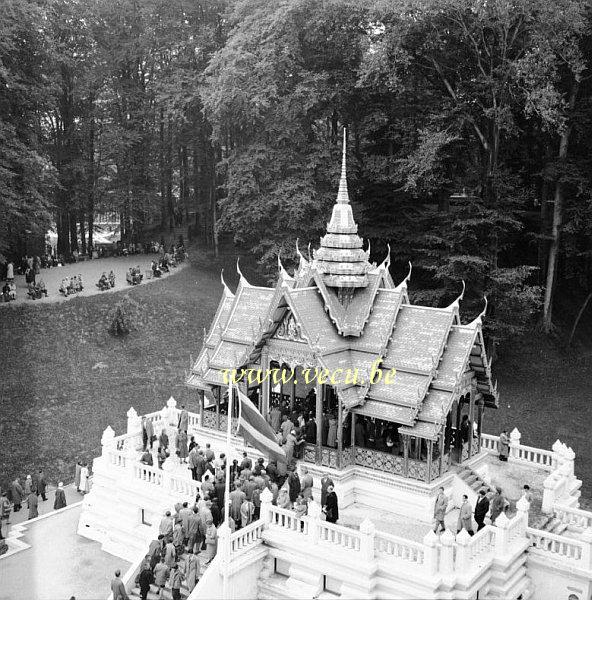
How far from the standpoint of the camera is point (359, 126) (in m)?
27.9

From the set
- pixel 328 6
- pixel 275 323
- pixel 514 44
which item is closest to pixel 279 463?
pixel 275 323

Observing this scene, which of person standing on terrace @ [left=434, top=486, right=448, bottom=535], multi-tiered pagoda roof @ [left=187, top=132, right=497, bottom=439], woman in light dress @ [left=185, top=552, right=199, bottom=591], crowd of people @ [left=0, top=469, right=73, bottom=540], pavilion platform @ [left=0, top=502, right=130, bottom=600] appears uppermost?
multi-tiered pagoda roof @ [left=187, top=132, right=497, bottom=439]

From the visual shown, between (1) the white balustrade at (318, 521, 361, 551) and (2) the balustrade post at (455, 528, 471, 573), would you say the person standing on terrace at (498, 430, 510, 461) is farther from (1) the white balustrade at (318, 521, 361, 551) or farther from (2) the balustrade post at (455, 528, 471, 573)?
(1) the white balustrade at (318, 521, 361, 551)

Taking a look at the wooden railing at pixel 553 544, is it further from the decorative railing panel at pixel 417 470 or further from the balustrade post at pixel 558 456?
the balustrade post at pixel 558 456

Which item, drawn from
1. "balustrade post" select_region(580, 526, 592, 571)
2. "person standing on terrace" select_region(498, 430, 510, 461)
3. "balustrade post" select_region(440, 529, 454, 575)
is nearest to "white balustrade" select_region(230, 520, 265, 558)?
"balustrade post" select_region(440, 529, 454, 575)

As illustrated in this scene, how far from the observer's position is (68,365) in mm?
23062

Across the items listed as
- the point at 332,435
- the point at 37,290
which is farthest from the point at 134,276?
the point at 332,435

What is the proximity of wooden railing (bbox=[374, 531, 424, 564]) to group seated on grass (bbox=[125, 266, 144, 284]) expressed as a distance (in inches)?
699

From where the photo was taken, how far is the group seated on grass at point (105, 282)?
26.9m

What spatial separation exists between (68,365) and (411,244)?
13.3 meters

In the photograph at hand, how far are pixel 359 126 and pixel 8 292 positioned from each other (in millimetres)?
Result: 14047

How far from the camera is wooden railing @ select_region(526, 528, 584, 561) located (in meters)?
13.3

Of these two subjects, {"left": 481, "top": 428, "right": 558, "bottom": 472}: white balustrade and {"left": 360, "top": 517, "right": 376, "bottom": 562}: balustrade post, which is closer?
{"left": 360, "top": 517, "right": 376, "bottom": 562}: balustrade post

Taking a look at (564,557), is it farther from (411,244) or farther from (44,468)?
(411,244)
